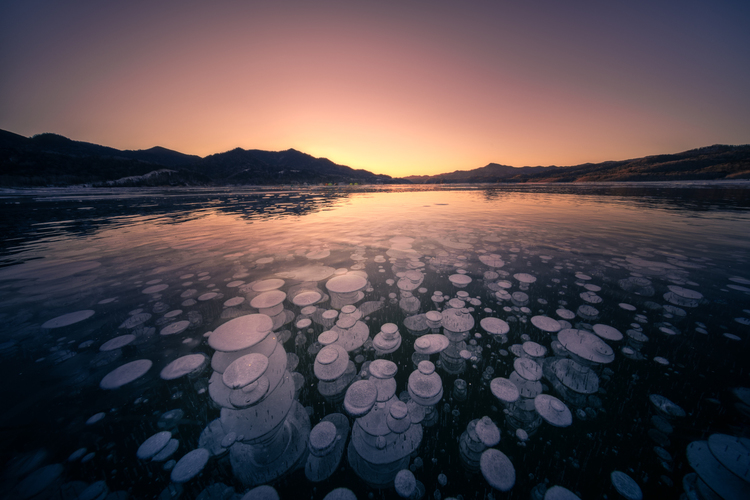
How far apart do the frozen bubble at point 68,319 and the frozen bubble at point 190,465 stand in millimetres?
2811

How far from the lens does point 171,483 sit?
1705 mm

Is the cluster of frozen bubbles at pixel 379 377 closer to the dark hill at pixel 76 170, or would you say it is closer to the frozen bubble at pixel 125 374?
the frozen bubble at pixel 125 374

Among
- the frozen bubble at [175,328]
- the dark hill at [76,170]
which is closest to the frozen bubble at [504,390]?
the frozen bubble at [175,328]

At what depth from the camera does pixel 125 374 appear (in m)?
2.58

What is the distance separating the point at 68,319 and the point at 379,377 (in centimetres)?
486

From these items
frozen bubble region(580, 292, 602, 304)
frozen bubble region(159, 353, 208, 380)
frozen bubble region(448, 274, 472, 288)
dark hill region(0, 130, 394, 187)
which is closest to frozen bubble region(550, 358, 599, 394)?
frozen bubble region(580, 292, 602, 304)

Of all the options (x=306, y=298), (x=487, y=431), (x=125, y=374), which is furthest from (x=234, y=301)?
(x=487, y=431)

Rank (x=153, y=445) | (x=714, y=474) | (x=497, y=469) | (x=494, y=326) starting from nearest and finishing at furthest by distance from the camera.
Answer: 1. (x=714, y=474)
2. (x=497, y=469)
3. (x=153, y=445)
4. (x=494, y=326)

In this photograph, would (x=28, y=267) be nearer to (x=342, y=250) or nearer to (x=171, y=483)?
(x=342, y=250)

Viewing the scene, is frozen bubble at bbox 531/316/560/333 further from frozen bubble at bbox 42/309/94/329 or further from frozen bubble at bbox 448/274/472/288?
frozen bubble at bbox 42/309/94/329

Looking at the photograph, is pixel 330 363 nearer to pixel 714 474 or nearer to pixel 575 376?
pixel 575 376

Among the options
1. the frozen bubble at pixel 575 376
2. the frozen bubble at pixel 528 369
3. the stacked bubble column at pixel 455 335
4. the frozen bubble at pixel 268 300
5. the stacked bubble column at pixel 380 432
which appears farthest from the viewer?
the frozen bubble at pixel 268 300

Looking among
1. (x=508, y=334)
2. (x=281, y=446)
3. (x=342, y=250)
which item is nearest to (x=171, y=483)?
(x=281, y=446)

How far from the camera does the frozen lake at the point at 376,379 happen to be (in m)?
1.75
